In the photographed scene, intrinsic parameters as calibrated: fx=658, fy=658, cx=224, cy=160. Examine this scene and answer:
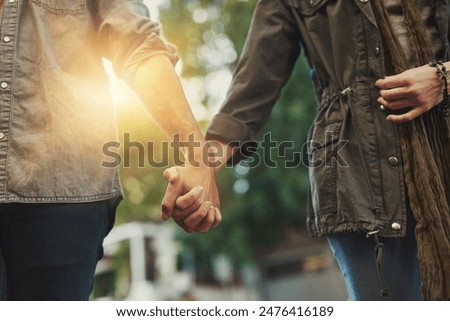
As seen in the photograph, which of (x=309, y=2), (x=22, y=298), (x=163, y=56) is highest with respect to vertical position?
(x=309, y=2)

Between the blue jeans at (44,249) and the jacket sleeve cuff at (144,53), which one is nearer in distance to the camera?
the blue jeans at (44,249)

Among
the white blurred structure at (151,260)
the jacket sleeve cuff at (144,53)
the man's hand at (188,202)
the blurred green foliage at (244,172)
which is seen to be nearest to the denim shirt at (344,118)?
the man's hand at (188,202)

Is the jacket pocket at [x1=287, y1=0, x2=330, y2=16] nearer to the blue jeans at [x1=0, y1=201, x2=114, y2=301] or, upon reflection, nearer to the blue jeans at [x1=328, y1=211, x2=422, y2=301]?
the blue jeans at [x1=328, y1=211, x2=422, y2=301]

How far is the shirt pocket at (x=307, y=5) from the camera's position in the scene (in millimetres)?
1712

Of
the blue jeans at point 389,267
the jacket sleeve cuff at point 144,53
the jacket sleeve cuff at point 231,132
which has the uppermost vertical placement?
the jacket sleeve cuff at point 144,53

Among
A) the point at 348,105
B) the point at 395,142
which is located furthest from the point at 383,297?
the point at 348,105

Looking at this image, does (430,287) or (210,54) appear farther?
(210,54)

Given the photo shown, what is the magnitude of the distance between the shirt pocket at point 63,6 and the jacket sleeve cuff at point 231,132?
1.58ft

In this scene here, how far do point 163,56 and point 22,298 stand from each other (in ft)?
2.13

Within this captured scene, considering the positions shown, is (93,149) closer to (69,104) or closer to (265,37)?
(69,104)

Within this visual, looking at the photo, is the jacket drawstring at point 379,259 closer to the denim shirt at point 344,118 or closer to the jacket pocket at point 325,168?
the denim shirt at point 344,118

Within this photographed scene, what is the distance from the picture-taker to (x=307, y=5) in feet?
5.72

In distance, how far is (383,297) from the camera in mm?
1555

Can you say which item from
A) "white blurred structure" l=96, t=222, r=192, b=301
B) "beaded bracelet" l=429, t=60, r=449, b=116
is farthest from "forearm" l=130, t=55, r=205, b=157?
"white blurred structure" l=96, t=222, r=192, b=301
